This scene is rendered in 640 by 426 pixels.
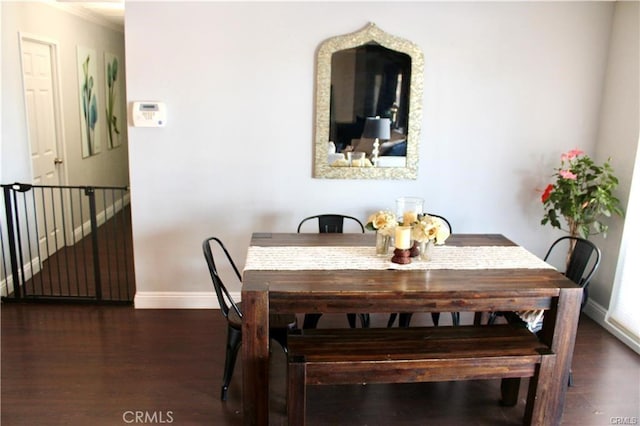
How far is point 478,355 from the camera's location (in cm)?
247

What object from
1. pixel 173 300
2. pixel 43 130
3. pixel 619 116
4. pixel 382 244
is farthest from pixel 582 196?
pixel 43 130

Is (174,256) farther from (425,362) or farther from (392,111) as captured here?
(425,362)

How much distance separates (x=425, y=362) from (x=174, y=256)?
2.25 metres

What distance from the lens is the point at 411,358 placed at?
2.44 meters

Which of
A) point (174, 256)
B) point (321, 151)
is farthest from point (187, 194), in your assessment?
point (321, 151)

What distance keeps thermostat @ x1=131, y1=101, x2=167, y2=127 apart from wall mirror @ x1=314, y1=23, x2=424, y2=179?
1.10m

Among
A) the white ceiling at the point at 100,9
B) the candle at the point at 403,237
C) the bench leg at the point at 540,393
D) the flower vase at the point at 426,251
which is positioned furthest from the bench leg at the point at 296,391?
the white ceiling at the point at 100,9

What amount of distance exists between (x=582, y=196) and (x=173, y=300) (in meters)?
3.09

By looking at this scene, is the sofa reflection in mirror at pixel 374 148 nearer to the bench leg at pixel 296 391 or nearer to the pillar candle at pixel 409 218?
the pillar candle at pixel 409 218

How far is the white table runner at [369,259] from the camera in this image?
2.77m

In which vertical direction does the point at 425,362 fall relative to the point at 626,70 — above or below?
below

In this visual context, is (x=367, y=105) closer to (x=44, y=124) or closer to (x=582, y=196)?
(x=582, y=196)

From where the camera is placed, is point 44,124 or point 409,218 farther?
point 44,124

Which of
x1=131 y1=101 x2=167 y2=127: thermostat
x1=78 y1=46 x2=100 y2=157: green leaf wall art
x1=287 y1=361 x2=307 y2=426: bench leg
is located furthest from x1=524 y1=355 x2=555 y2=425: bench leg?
x1=78 y1=46 x2=100 y2=157: green leaf wall art
